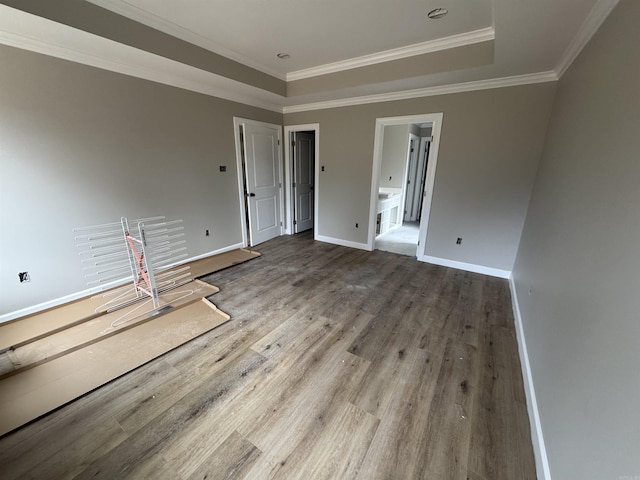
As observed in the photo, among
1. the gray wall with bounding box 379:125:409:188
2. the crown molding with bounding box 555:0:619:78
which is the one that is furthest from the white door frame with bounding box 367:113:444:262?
the gray wall with bounding box 379:125:409:188

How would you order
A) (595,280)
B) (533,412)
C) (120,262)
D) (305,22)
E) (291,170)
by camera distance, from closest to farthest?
1. (595,280)
2. (533,412)
3. (305,22)
4. (120,262)
5. (291,170)

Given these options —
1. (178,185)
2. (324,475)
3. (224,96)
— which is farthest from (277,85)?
(324,475)

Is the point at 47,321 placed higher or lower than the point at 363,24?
lower

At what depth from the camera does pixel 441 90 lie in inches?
134

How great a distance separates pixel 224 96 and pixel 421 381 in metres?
4.36

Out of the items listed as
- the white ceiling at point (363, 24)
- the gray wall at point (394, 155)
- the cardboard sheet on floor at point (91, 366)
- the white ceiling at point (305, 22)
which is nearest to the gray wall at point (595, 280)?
the white ceiling at point (363, 24)

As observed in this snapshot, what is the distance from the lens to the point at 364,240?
468 centimetres

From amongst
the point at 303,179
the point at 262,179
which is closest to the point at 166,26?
the point at 262,179

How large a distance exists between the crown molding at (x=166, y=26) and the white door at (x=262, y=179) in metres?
1.12

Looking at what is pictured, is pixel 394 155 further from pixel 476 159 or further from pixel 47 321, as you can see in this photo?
pixel 47 321

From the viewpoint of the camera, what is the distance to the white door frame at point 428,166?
362cm

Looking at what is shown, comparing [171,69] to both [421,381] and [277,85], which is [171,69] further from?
[421,381]

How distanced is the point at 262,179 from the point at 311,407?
395 cm

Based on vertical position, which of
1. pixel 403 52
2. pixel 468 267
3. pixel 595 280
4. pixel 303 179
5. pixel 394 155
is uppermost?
pixel 403 52
